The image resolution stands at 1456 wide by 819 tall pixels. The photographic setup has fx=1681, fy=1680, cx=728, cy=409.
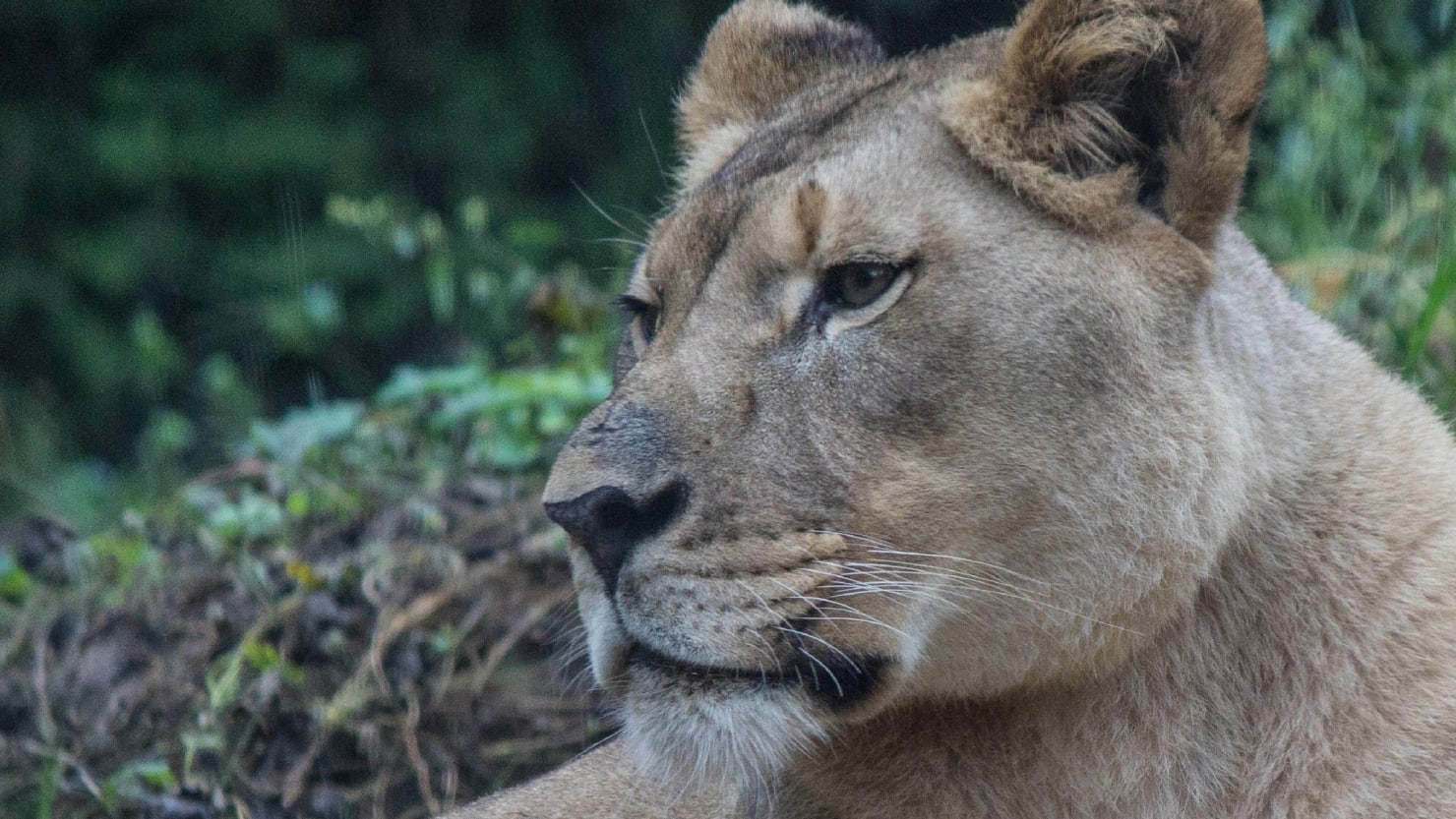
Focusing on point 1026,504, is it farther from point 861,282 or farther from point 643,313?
point 643,313

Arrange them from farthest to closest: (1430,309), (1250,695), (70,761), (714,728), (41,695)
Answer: (41,695) < (70,761) < (1430,309) < (1250,695) < (714,728)

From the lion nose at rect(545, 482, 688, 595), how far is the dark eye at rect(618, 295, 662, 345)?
60cm

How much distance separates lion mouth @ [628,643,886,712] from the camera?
2336mm

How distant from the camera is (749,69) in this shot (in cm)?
339

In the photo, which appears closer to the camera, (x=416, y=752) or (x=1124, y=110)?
(x=1124, y=110)

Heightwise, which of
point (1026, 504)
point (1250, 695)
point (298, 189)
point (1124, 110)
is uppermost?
point (1124, 110)

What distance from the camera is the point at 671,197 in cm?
347

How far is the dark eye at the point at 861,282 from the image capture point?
2492 millimetres

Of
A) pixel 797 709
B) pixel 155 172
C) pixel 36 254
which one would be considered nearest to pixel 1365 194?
pixel 797 709

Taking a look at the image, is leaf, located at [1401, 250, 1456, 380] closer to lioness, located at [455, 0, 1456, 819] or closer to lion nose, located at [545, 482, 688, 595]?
lioness, located at [455, 0, 1456, 819]

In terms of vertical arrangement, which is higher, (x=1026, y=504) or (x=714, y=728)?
(x=1026, y=504)

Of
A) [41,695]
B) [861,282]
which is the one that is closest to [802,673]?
[861,282]

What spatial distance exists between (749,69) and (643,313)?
677 millimetres

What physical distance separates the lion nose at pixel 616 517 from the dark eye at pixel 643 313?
602 mm
